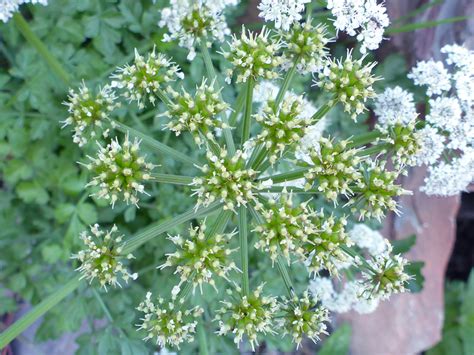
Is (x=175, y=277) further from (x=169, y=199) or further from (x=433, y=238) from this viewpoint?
(x=433, y=238)

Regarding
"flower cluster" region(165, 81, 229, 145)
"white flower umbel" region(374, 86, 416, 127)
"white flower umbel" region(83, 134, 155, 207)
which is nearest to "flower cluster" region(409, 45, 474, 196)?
"white flower umbel" region(374, 86, 416, 127)

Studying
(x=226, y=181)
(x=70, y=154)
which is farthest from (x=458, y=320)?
(x=70, y=154)

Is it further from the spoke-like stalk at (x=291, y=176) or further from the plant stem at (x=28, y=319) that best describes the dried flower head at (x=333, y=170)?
the plant stem at (x=28, y=319)

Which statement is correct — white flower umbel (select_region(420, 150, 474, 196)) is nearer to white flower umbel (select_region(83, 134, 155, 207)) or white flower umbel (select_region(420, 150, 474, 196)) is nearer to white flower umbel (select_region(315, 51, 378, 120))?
white flower umbel (select_region(315, 51, 378, 120))

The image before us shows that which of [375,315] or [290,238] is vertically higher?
[290,238]

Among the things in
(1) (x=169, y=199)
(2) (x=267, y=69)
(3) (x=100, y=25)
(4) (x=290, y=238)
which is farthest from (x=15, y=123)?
(4) (x=290, y=238)
